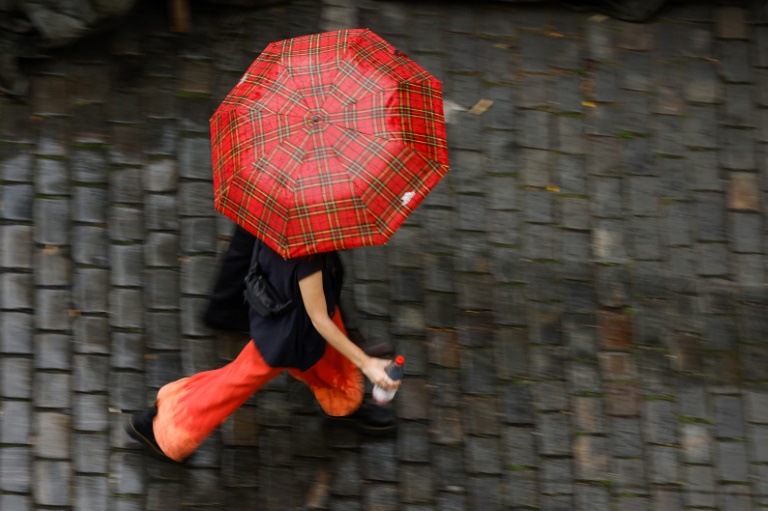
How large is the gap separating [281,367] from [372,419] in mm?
874

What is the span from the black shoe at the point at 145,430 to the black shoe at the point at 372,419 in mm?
1006

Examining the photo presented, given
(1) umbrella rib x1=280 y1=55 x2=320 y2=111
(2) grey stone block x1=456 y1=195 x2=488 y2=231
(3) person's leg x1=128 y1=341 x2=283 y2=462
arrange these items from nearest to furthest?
(1) umbrella rib x1=280 y1=55 x2=320 y2=111
(3) person's leg x1=128 y1=341 x2=283 y2=462
(2) grey stone block x1=456 y1=195 x2=488 y2=231

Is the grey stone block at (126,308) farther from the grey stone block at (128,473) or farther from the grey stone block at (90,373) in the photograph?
the grey stone block at (128,473)

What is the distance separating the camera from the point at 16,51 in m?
5.52

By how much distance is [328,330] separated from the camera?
388cm

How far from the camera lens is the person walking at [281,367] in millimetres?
3924

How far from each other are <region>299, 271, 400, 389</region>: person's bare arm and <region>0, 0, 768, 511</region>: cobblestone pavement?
3.51ft

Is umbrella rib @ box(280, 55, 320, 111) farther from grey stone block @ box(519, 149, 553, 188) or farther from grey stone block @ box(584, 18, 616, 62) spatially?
grey stone block @ box(584, 18, 616, 62)

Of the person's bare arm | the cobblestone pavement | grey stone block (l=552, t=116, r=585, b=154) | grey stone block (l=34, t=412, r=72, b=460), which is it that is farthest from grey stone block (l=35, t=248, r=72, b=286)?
grey stone block (l=552, t=116, r=585, b=154)

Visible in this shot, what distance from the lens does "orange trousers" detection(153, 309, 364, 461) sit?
423cm

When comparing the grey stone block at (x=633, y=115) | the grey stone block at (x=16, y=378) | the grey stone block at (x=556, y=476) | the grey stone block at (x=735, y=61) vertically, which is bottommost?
the grey stone block at (x=556, y=476)

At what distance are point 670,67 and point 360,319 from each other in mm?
2734

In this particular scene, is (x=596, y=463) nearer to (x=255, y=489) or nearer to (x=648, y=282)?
(x=648, y=282)

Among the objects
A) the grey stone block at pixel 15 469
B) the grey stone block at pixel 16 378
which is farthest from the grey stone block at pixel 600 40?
the grey stone block at pixel 15 469
